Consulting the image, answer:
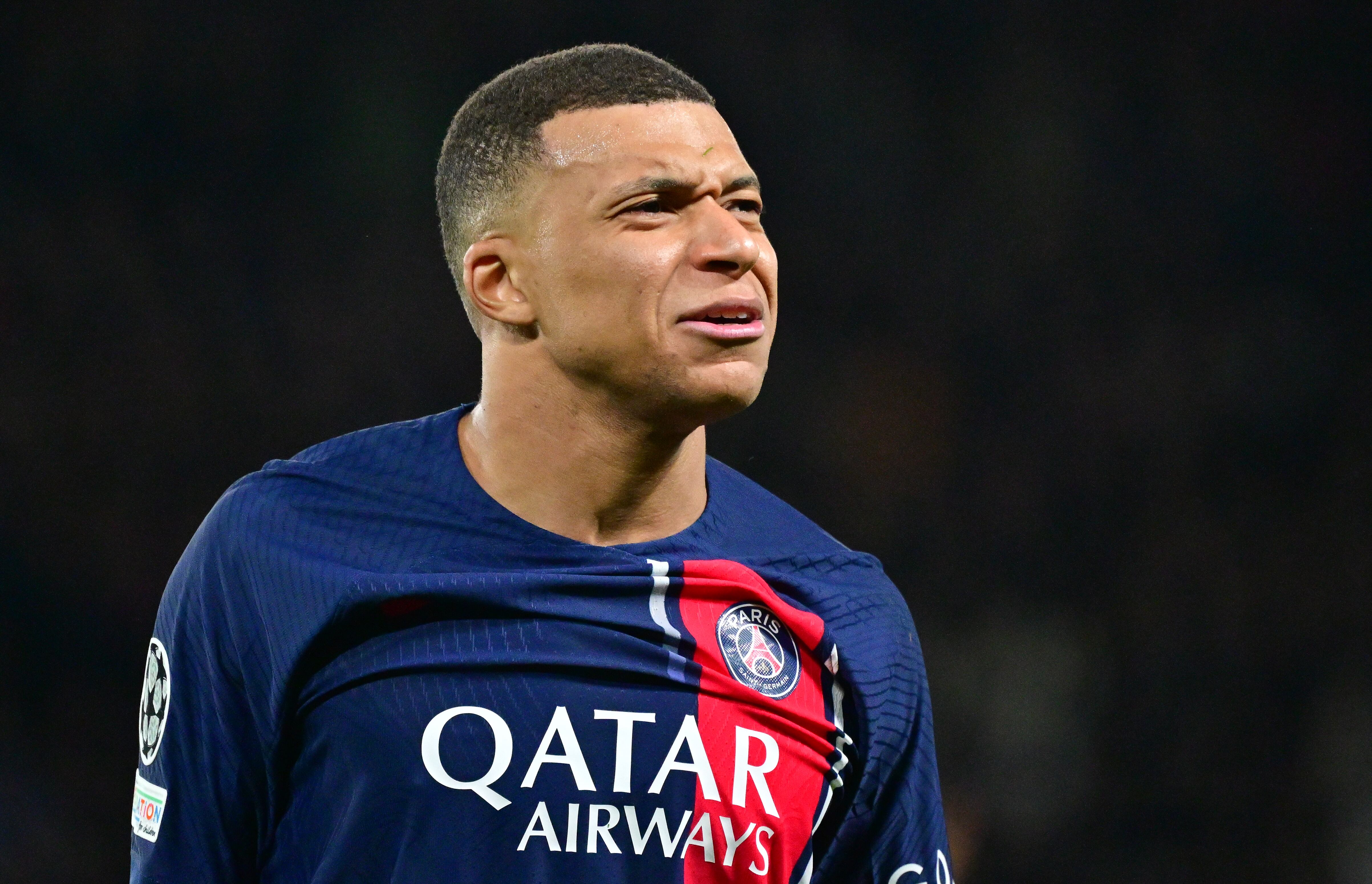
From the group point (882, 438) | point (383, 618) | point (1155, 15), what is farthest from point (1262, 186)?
point (383, 618)

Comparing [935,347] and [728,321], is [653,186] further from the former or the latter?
[935,347]

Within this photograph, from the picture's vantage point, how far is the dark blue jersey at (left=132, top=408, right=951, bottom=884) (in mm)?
1736

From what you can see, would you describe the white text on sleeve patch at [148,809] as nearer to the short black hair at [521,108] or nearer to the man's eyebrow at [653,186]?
the short black hair at [521,108]

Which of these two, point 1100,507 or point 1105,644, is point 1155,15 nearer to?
point 1100,507

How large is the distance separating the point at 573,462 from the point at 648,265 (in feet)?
0.96

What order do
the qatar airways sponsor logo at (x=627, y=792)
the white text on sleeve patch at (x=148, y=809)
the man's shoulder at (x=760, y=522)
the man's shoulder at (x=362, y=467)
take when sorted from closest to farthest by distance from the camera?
the qatar airways sponsor logo at (x=627, y=792) → the white text on sleeve patch at (x=148, y=809) → the man's shoulder at (x=362, y=467) → the man's shoulder at (x=760, y=522)

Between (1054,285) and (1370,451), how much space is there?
1.03 meters

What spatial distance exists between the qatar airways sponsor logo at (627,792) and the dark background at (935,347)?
2198 millimetres

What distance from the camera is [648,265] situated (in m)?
1.81

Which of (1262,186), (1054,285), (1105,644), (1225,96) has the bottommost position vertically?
(1105,644)

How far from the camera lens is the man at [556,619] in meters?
1.75

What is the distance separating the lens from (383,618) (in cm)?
180

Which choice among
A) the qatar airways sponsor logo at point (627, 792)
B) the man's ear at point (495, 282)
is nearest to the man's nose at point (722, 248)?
the man's ear at point (495, 282)

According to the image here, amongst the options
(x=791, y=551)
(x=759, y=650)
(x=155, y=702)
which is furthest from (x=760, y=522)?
(x=155, y=702)
